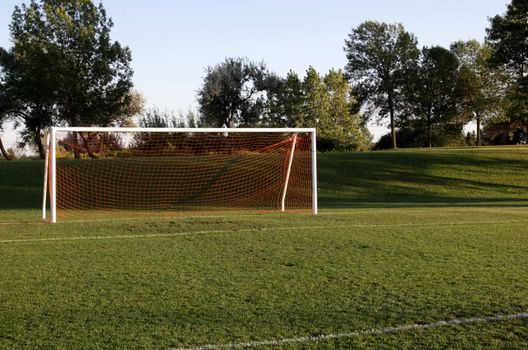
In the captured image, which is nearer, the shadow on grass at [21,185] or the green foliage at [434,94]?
the shadow on grass at [21,185]

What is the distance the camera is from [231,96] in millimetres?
46156

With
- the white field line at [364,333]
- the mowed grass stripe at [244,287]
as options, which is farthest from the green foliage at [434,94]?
the white field line at [364,333]

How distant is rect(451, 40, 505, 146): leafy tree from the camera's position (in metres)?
56.1

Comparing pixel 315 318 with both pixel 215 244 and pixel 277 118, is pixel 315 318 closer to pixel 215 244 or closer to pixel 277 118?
pixel 215 244

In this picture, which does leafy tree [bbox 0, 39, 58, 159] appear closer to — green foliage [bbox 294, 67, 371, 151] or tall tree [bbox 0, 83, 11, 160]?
tall tree [bbox 0, 83, 11, 160]

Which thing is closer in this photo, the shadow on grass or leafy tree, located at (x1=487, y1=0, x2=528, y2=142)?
the shadow on grass

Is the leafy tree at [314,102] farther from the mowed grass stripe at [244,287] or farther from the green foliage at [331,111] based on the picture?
the mowed grass stripe at [244,287]

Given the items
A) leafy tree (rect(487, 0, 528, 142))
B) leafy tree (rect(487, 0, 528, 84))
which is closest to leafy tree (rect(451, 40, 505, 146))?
leafy tree (rect(487, 0, 528, 142))

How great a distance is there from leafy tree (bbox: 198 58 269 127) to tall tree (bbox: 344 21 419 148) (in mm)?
14816

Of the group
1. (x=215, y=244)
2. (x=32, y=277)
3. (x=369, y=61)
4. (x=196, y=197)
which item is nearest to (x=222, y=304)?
(x=32, y=277)

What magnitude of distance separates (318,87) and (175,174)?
31.2m

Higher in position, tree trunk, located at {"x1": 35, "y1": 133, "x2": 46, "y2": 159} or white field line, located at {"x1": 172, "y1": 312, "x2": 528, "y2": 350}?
tree trunk, located at {"x1": 35, "y1": 133, "x2": 46, "y2": 159}

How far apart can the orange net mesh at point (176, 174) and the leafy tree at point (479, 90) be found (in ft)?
125

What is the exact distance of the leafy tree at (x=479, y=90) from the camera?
5606 centimetres
